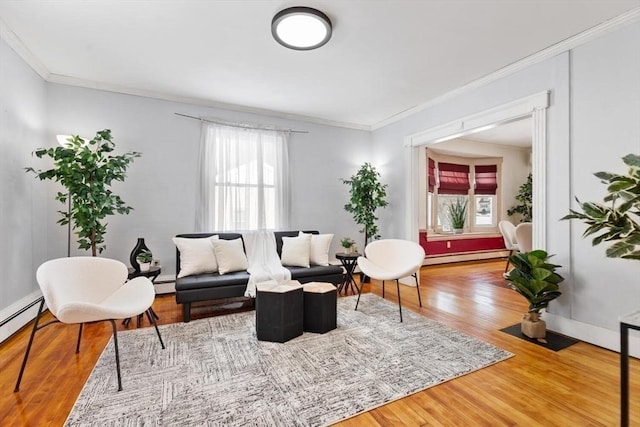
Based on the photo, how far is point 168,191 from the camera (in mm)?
4121

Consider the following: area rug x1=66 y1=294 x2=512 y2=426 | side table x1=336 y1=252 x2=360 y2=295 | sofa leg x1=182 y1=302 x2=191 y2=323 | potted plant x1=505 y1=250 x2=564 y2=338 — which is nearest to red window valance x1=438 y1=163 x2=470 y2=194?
side table x1=336 y1=252 x2=360 y2=295

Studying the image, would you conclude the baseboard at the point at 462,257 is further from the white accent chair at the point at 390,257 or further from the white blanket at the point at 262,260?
the white blanket at the point at 262,260

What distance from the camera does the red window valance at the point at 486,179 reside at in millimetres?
7188

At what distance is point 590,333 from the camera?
2.57m

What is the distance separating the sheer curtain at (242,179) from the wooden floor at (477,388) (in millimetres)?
1805

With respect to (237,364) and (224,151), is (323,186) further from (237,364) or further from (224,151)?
(237,364)

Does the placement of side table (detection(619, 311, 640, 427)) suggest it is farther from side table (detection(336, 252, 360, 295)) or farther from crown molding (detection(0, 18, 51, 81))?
crown molding (detection(0, 18, 51, 81))

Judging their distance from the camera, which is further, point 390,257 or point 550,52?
point 390,257

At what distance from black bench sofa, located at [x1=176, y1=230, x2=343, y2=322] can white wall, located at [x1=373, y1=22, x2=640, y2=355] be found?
94.8 inches

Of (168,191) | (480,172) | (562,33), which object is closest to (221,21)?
(168,191)

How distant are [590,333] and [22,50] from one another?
5.89 metres

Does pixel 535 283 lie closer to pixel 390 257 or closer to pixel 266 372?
pixel 390 257

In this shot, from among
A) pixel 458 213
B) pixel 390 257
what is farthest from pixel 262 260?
pixel 458 213

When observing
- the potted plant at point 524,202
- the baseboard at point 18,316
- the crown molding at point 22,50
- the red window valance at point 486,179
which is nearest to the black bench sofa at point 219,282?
the baseboard at point 18,316
